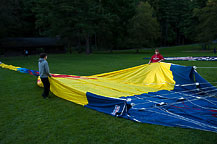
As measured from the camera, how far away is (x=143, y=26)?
116ft

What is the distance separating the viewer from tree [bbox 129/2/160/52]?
35.3 metres

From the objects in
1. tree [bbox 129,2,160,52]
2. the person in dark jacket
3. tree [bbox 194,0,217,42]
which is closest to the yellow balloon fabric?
the person in dark jacket

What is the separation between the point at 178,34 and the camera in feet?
188

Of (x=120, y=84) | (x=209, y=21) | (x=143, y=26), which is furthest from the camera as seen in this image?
(x=143, y=26)

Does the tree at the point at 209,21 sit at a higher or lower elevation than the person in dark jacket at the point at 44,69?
higher

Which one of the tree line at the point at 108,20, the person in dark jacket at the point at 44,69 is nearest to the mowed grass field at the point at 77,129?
the person in dark jacket at the point at 44,69

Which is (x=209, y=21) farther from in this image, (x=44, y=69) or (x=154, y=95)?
(x=44, y=69)

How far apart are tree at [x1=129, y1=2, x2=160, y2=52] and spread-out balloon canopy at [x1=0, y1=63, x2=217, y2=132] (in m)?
29.0

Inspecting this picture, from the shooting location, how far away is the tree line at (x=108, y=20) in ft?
92.6

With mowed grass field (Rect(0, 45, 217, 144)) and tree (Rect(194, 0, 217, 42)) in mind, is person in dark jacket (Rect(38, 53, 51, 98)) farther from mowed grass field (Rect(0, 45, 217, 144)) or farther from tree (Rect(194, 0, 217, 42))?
tree (Rect(194, 0, 217, 42))

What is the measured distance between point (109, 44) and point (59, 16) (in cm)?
1660

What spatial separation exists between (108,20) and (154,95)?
92.5 ft

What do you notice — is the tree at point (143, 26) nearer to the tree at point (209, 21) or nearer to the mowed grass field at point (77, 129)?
the tree at point (209, 21)

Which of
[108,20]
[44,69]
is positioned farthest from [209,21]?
[44,69]
